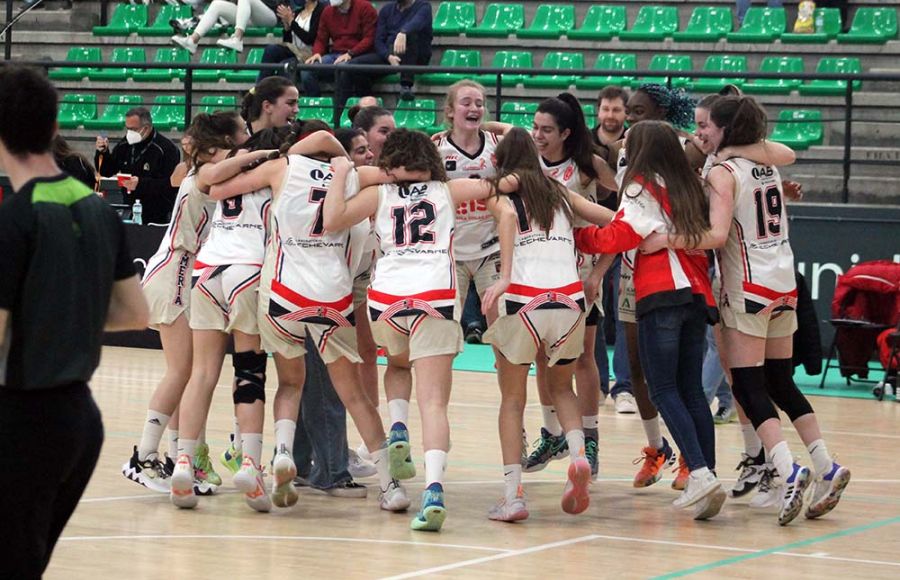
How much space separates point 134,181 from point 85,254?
9813 millimetres

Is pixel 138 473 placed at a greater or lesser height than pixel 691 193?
lesser

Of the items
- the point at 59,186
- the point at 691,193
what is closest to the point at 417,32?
the point at 691,193

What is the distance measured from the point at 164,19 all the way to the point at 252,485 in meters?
13.5

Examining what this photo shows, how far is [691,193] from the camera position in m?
6.33

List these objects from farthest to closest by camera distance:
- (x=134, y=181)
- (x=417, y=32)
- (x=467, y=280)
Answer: (x=417, y=32) → (x=134, y=181) → (x=467, y=280)

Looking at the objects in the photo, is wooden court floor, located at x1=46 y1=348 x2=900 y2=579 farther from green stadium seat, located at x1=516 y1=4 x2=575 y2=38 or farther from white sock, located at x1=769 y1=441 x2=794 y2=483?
green stadium seat, located at x1=516 y1=4 x2=575 y2=38

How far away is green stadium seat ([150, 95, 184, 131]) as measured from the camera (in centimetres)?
1678

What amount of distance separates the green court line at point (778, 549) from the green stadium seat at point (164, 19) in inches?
538

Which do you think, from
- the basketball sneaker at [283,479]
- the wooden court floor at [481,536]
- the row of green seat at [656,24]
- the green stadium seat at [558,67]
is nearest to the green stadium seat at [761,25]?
the row of green seat at [656,24]

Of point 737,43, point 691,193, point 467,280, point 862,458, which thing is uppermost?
point 737,43

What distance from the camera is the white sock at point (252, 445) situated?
6.17 m

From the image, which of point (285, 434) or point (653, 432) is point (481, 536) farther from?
point (653, 432)

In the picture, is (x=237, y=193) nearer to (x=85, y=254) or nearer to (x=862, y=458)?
(x=85, y=254)

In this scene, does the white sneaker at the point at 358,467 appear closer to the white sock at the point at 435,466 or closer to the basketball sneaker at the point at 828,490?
the white sock at the point at 435,466
